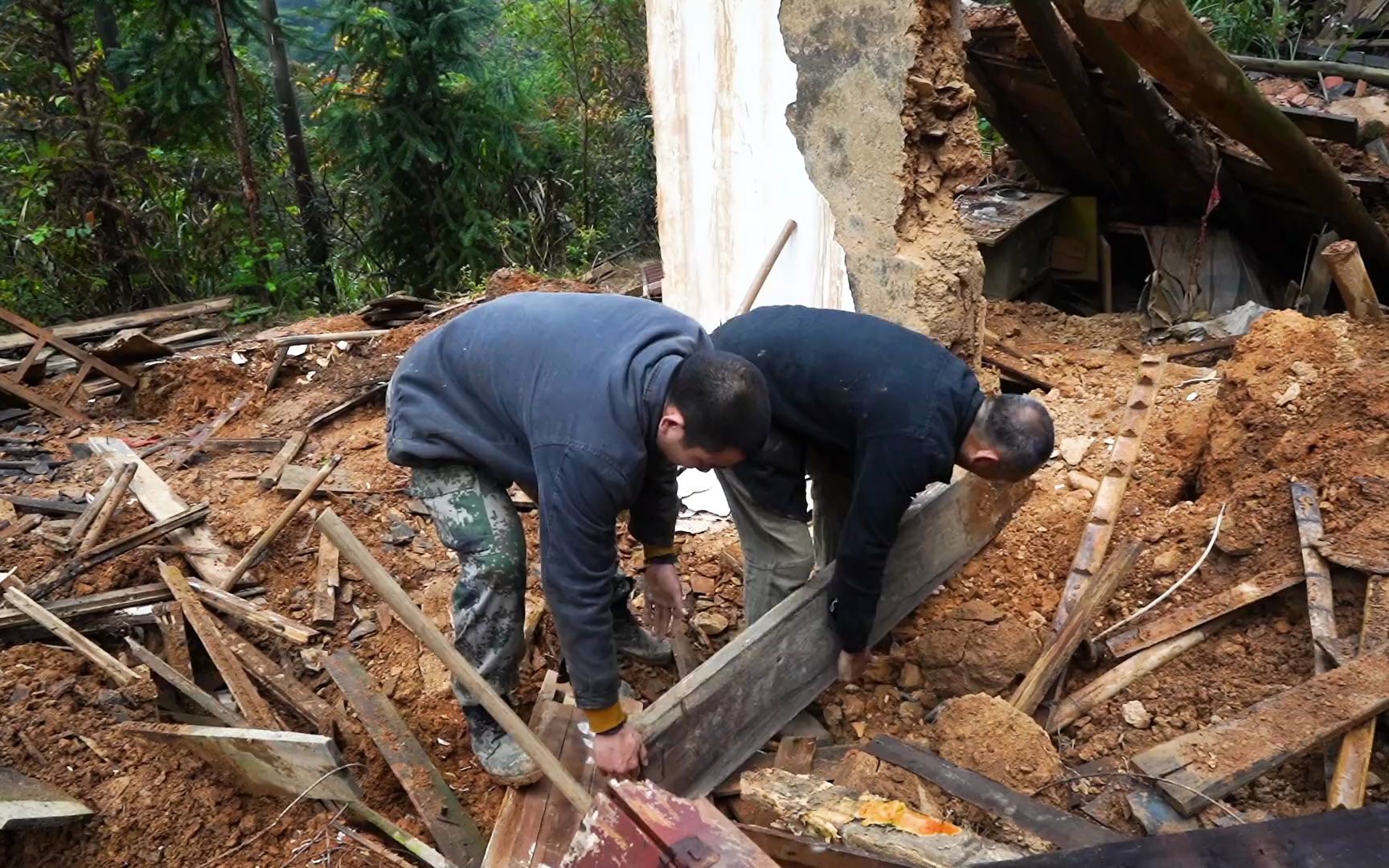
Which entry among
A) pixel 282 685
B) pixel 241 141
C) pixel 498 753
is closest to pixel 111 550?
pixel 282 685

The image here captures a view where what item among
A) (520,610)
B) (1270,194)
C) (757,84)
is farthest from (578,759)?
(1270,194)

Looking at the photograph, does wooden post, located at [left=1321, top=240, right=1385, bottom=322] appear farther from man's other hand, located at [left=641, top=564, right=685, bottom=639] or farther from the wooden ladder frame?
the wooden ladder frame

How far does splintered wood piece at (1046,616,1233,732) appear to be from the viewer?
3.11 meters

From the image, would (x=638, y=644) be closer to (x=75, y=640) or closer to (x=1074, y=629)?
(x=1074, y=629)

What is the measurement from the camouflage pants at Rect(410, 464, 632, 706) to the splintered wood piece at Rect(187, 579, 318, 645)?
44.2 inches

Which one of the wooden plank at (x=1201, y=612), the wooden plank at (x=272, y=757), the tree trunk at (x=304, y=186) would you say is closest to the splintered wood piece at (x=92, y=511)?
the wooden plank at (x=272, y=757)

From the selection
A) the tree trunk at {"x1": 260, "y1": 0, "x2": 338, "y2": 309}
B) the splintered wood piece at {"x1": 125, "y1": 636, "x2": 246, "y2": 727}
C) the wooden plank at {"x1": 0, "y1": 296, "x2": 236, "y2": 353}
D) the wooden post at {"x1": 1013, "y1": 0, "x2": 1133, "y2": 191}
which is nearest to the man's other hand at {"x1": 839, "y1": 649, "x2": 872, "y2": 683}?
the splintered wood piece at {"x1": 125, "y1": 636, "x2": 246, "y2": 727}

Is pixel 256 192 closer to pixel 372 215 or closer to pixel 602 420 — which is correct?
pixel 372 215

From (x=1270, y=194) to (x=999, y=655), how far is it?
5.45 metres

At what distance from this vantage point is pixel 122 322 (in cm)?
736

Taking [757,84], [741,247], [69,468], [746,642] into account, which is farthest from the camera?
[69,468]

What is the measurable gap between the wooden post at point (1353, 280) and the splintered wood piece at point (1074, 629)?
2.33 m

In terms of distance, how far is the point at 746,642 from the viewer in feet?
9.57

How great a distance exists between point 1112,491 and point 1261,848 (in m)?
2.28
